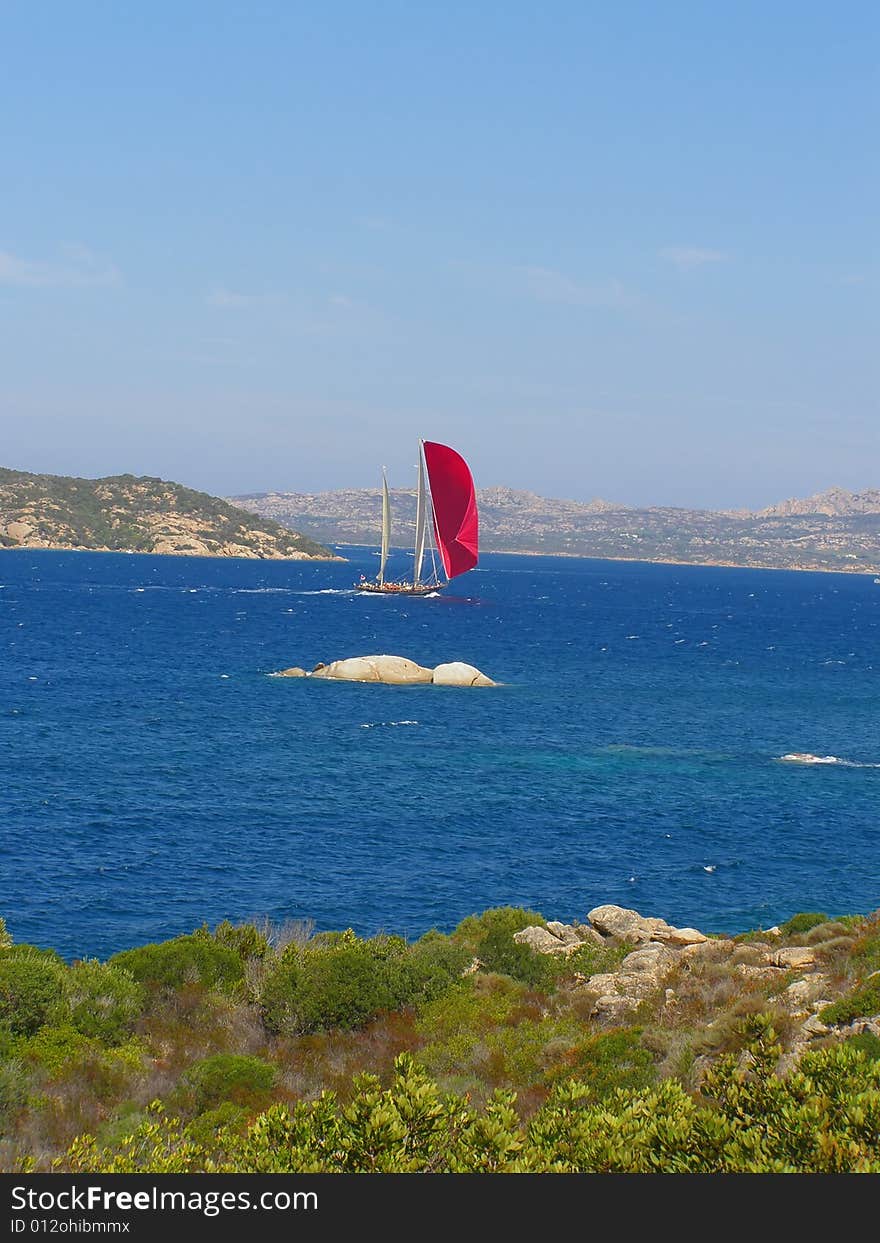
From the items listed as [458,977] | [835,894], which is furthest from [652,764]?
[458,977]

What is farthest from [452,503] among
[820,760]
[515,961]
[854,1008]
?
[854,1008]

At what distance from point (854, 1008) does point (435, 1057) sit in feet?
22.8

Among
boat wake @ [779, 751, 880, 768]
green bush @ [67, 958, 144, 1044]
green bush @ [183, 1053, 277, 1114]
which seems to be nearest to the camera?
green bush @ [183, 1053, 277, 1114]

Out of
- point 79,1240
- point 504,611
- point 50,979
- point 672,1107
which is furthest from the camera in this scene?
point 504,611

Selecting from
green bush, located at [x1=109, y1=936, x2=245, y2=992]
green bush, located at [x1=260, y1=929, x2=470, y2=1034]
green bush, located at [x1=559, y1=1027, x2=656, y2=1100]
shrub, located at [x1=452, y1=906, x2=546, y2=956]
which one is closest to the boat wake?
shrub, located at [x1=452, y1=906, x2=546, y2=956]

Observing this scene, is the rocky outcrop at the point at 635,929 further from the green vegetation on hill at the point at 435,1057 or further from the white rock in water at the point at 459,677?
the white rock in water at the point at 459,677

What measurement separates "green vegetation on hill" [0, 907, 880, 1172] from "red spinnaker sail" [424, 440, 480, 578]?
4151 inches

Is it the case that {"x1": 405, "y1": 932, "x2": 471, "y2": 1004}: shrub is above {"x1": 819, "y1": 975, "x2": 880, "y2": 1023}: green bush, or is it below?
below

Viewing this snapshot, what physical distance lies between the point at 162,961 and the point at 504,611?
120m

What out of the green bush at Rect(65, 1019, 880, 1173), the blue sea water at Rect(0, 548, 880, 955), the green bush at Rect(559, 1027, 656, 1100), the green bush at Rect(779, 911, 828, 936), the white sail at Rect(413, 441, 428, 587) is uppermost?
the white sail at Rect(413, 441, 428, 587)

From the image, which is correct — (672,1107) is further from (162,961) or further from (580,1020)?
(162,961)

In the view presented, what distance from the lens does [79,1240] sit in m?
6.54

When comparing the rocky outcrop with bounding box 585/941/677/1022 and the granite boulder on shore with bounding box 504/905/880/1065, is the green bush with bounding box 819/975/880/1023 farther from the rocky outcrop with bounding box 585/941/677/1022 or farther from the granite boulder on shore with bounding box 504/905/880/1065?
the rocky outcrop with bounding box 585/941/677/1022

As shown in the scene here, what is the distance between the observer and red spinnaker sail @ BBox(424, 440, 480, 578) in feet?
431
